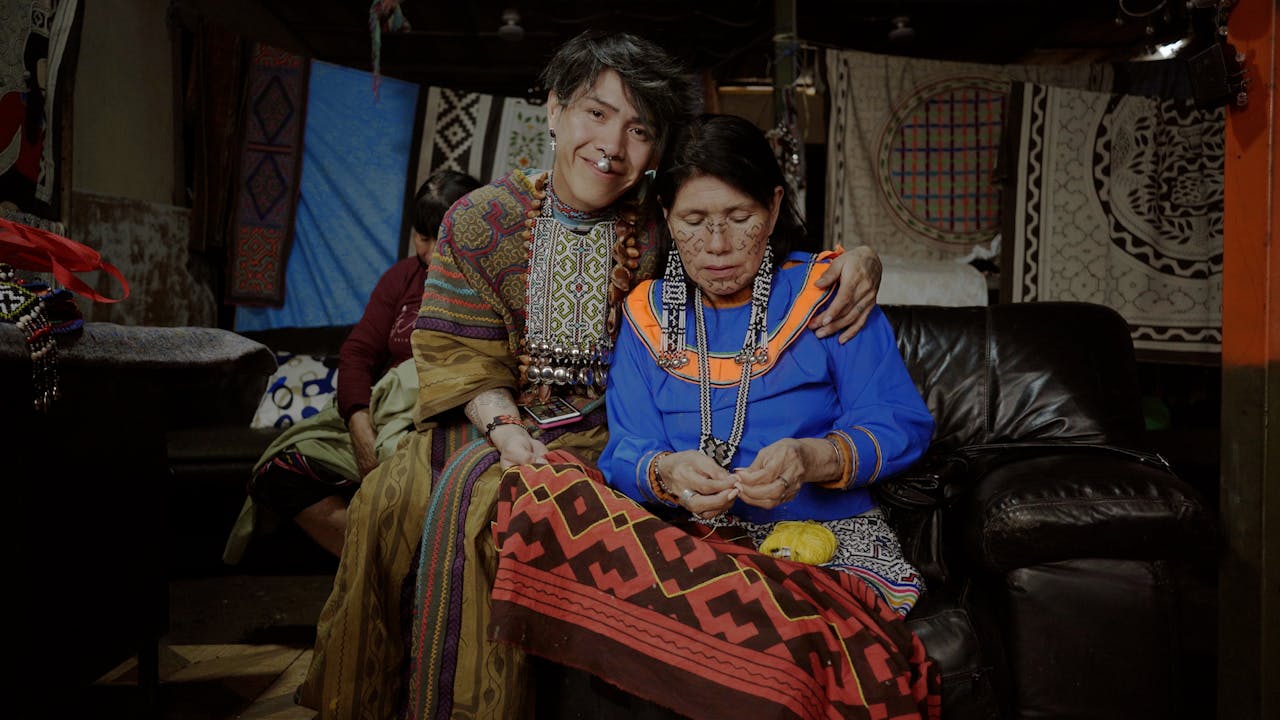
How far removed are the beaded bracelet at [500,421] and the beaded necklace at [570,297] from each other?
0.15m

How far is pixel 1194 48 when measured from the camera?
470 cm

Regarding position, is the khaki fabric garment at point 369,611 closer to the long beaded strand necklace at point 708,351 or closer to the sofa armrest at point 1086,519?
the long beaded strand necklace at point 708,351

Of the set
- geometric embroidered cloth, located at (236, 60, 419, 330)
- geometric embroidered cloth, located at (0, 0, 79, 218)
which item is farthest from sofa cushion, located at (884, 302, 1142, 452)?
geometric embroidered cloth, located at (236, 60, 419, 330)

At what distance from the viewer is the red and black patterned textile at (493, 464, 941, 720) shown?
4.64ft

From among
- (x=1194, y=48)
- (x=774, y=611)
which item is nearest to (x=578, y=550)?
(x=774, y=611)

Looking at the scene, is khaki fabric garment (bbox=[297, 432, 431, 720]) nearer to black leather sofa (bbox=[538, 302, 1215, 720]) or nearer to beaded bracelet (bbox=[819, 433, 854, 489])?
black leather sofa (bbox=[538, 302, 1215, 720])

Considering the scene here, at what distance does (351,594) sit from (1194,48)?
16.9 ft

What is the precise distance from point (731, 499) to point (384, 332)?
79.6 inches

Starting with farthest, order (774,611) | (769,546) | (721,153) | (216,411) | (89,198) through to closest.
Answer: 1. (216,411)
2. (89,198)
3. (721,153)
4. (769,546)
5. (774,611)

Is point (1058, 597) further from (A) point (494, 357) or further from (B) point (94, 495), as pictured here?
(B) point (94, 495)

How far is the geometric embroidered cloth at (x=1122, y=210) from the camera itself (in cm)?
417

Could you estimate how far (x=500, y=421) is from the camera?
1.96m

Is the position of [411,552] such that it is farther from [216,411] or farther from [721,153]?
[216,411]

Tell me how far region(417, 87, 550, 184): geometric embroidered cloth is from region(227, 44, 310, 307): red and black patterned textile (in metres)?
0.67
